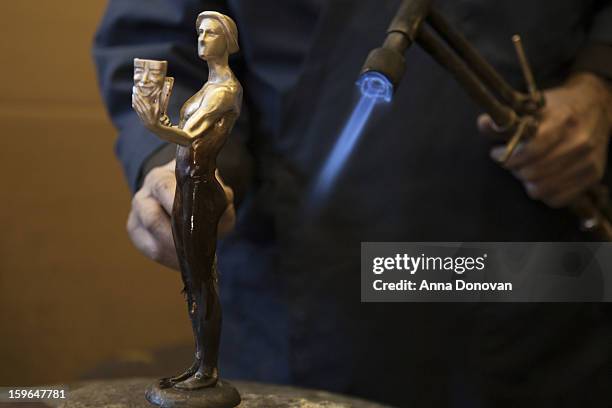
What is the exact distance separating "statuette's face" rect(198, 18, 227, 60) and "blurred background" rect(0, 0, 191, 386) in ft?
2.12

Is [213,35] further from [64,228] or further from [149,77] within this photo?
[64,228]

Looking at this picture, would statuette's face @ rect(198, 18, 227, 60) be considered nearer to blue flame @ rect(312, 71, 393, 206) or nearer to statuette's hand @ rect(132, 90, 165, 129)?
statuette's hand @ rect(132, 90, 165, 129)

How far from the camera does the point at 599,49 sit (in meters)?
0.67

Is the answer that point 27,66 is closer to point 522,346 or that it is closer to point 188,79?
point 188,79

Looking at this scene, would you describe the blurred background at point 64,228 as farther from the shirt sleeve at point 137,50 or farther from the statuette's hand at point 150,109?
the statuette's hand at point 150,109

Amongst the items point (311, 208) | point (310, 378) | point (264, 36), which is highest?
point (264, 36)

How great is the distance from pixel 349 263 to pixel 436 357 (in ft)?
0.32

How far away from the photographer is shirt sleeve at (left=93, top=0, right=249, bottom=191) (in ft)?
2.11

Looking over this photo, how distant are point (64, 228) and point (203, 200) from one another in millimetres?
719

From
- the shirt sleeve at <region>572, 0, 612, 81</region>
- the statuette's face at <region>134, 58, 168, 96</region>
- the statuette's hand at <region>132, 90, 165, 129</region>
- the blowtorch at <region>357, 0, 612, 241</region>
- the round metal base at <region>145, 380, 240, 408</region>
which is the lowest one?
the round metal base at <region>145, 380, 240, 408</region>

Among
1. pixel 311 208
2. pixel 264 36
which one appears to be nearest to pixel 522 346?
pixel 311 208

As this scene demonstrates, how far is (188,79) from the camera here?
2.14 ft

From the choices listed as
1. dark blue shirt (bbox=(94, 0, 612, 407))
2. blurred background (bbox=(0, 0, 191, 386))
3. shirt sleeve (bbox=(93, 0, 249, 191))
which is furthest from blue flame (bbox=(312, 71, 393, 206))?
blurred background (bbox=(0, 0, 191, 386))

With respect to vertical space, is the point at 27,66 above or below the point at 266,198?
above
